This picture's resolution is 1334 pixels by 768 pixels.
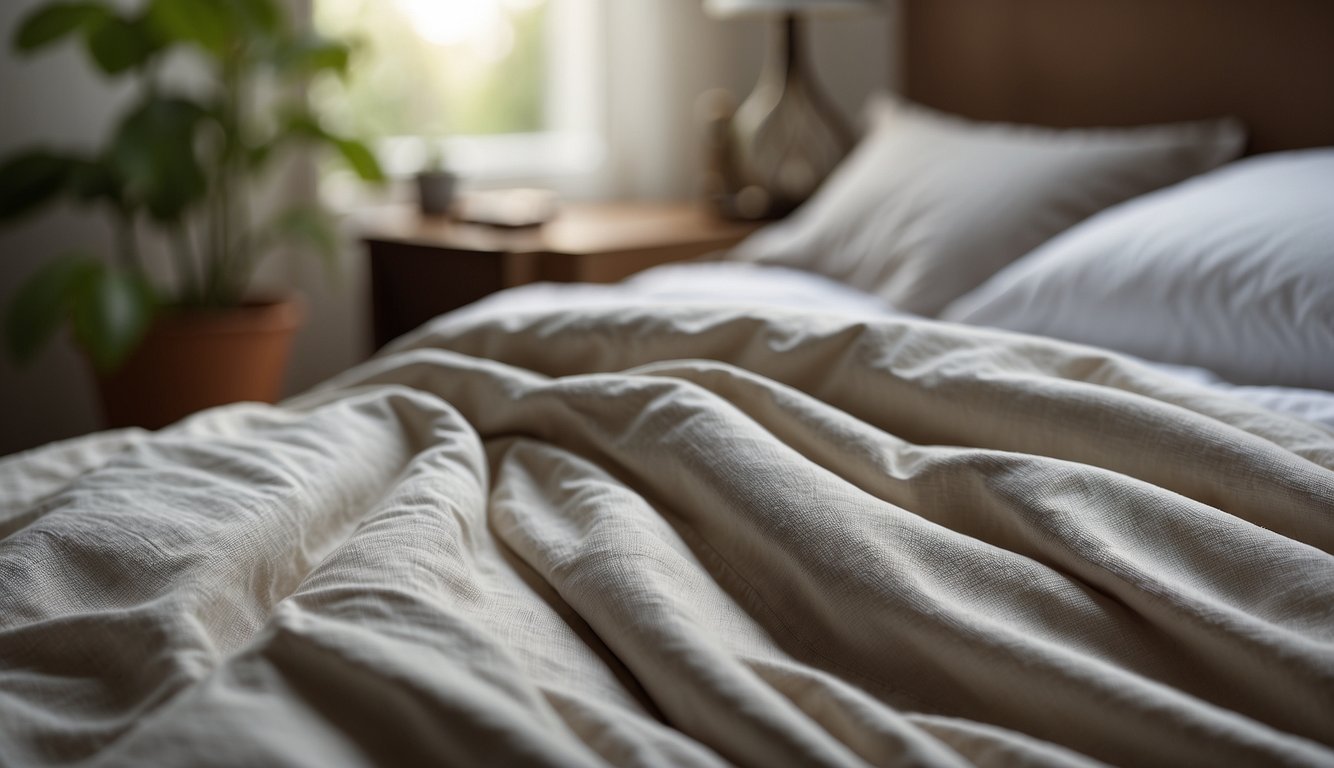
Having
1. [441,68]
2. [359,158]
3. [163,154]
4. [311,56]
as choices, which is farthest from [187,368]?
[441,68]

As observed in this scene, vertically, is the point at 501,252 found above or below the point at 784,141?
below

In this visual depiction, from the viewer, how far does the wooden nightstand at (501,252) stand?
7.42ft

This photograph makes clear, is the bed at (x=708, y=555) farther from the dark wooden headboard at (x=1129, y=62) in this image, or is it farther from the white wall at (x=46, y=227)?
the white wall at (x=46, y=227)

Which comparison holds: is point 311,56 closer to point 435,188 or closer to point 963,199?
point 435,188

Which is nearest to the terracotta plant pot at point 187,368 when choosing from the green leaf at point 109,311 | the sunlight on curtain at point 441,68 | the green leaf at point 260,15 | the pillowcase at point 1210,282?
the green leaf at point 109,311

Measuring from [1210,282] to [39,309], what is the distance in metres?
1.85

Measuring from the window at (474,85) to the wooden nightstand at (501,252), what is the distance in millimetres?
336

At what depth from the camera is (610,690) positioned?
62cm

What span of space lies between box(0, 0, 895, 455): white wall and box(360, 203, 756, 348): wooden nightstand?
28cm

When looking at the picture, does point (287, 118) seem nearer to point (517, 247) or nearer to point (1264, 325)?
point (517, 247)

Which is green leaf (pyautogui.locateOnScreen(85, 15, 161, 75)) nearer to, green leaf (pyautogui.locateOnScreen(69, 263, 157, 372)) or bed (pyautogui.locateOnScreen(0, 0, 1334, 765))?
green leaf (pyautogui.locateOnScreen(69, 263, 157, 372))

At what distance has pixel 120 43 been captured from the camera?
2113 mm

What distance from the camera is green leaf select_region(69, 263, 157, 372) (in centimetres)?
200

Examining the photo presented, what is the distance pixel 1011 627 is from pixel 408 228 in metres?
2.03
